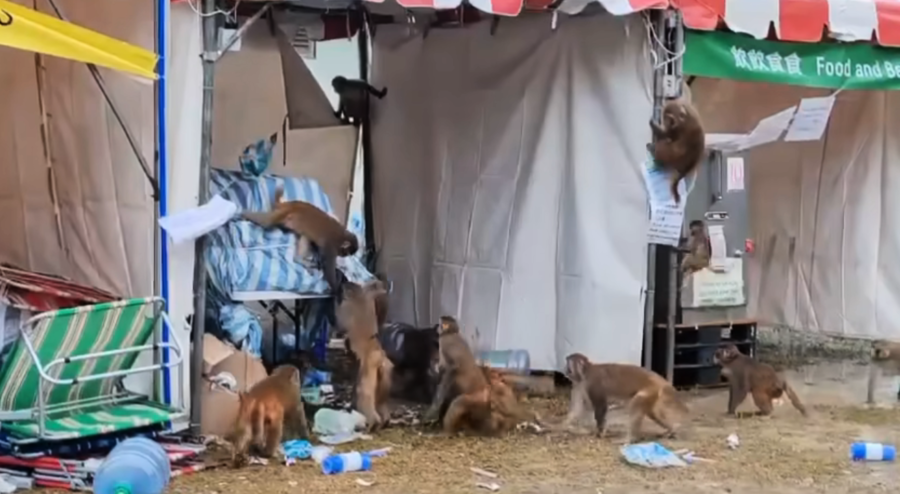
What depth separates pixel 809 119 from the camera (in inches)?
335

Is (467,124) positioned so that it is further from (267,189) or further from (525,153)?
(267,189)

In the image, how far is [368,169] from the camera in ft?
34.5

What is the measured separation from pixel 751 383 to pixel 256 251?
318 centimetres

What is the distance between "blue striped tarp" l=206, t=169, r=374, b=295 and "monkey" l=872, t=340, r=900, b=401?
3.55 m

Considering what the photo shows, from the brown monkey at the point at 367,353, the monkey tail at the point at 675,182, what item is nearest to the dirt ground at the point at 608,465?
the brown monkey at the point at 367,353

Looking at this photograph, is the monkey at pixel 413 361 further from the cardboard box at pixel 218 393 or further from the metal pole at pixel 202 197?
the metal pole at pixel 202 197

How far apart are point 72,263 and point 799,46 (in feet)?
16.0

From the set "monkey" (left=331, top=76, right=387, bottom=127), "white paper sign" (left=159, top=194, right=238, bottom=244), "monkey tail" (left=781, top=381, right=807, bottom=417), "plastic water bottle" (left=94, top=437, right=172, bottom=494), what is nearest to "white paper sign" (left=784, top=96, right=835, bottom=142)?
"monkey tail" (left=781, top=381, right=807, bottom=417)

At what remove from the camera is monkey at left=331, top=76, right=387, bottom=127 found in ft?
34.2

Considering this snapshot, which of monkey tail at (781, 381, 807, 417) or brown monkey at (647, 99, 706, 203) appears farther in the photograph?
monkey tail at (781, 381, 807, 417)

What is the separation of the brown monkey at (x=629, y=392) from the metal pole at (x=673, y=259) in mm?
1089

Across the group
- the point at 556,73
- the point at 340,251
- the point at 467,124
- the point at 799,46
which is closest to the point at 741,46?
the point at 799,46

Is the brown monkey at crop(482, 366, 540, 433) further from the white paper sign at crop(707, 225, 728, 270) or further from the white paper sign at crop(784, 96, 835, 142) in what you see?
the white paper sign at crop(784, 96, 835, 142)

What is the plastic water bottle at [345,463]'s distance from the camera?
21.5 ft
